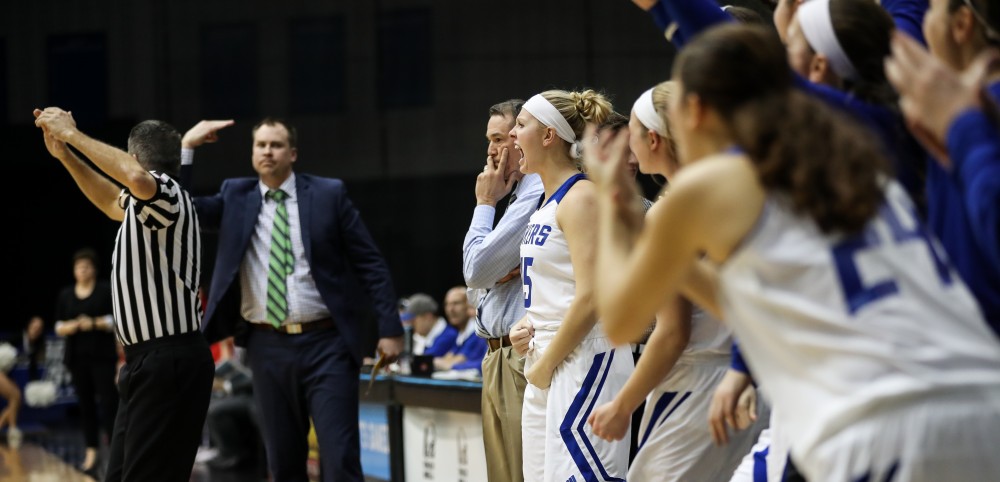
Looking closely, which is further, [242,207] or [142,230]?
[242,207]

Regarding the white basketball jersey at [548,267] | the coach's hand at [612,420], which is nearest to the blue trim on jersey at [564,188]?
the white basketball jersey at [548,267]

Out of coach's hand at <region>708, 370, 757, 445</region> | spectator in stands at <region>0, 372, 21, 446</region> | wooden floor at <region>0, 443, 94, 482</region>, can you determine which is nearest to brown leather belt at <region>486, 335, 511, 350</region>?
coach's hand at <region>708, 370, 757, 445</region>

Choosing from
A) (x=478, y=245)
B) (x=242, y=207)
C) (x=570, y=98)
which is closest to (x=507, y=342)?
(x=478, y=245)

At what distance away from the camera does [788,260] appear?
1.73m

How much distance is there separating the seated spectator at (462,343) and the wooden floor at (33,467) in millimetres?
2877

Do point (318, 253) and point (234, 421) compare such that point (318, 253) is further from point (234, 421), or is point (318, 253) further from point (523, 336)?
point (234, 421)

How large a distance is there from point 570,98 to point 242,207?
2.15 metres

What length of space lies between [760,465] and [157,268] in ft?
8.76

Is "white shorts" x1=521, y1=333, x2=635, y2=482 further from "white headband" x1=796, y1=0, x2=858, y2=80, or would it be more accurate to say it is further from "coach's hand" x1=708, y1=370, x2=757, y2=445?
"white headband" x1=796, y1=0, x2=858, y2=80

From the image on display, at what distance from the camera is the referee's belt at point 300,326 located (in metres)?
5.23

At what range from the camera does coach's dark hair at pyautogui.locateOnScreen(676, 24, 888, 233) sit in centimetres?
171

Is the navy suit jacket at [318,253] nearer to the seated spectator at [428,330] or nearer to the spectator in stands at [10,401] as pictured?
the seated spectator at [428,330]

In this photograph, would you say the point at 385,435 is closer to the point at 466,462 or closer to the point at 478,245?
the point at 466,462

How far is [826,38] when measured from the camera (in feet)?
7.55
